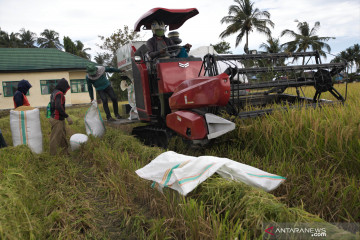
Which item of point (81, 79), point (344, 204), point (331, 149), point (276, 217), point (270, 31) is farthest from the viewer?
point (270, 31)

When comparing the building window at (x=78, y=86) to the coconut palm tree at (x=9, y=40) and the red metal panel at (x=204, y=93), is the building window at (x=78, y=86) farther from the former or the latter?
the coconut palm tree at (x=9, y=40)

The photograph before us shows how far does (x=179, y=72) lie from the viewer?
4824 millimetres

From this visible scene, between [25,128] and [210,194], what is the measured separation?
421 centimetres

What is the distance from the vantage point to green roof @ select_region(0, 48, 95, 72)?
21.4 m

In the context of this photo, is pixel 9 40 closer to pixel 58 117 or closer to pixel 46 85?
pixel 46 85

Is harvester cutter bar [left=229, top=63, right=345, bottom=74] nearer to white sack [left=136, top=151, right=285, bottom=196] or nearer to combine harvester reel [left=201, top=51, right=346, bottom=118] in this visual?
combine harvester reel [left=201, top=51, right=346, bottom=118]

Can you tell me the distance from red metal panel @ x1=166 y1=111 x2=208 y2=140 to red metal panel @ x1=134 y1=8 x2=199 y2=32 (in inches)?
95.0

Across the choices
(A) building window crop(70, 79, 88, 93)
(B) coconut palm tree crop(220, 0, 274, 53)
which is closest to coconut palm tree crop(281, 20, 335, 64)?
(B) coconut palm tree crop(220, 0, 274, 53)

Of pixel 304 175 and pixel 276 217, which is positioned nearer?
pixel 276 217

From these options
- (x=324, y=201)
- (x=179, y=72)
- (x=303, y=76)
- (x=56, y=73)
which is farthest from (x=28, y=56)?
(x=324, y=201)

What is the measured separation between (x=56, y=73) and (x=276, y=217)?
76.3 feet

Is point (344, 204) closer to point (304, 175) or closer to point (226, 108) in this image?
point (304, 175)

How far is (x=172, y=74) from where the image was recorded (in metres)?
4.78

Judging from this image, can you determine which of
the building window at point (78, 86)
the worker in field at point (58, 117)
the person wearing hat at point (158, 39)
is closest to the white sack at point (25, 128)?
the worker in field at point (58, 117)
